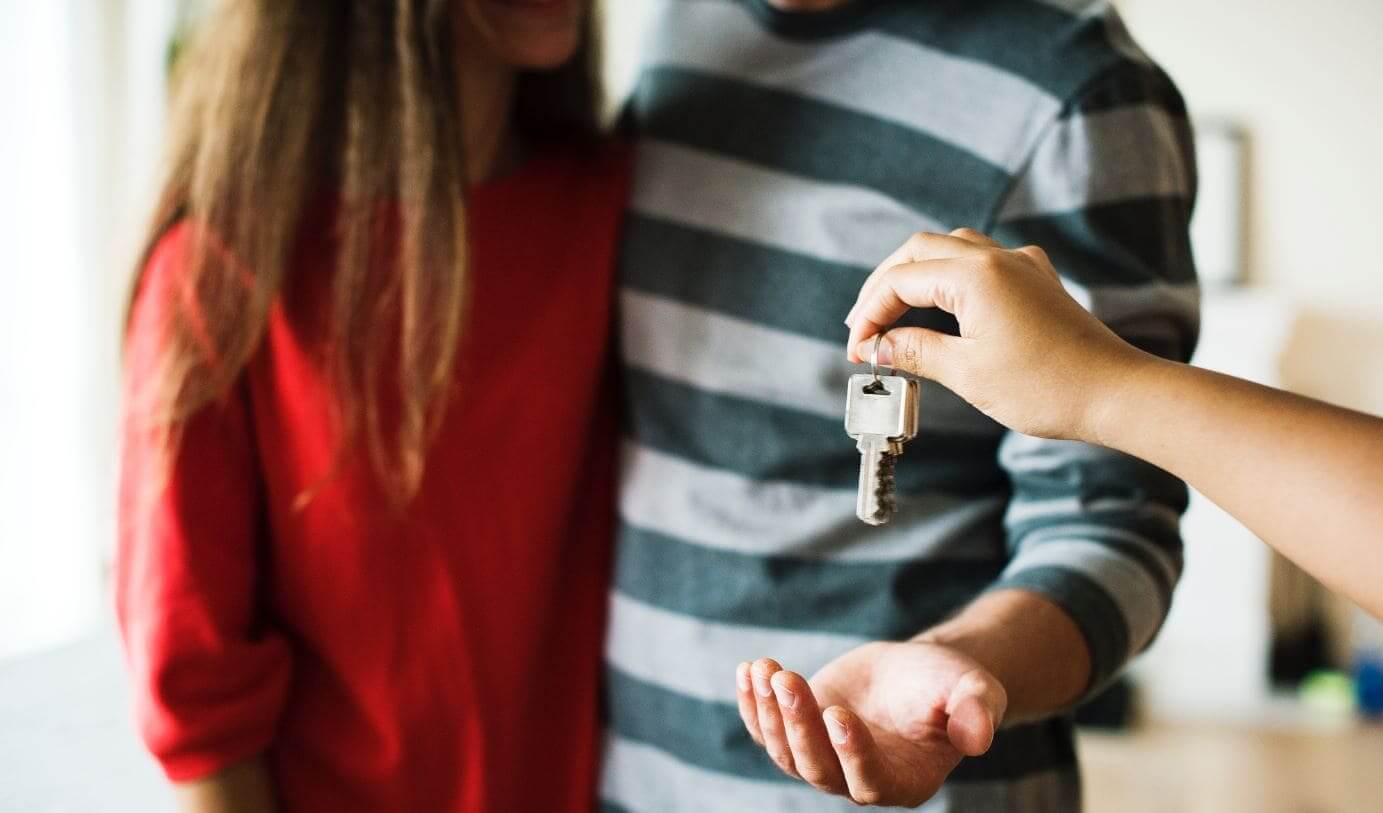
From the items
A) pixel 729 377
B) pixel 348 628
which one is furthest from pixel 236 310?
pixel 729 377

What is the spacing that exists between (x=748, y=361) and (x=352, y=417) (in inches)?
10.5

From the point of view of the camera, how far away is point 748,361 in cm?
77

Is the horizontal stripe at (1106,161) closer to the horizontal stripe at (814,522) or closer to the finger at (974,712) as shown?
the horizontal stripe at (814,522)

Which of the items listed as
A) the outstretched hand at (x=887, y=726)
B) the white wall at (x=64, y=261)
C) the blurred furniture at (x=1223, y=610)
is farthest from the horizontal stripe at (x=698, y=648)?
the blurred furniture at (x=1223, y=610)

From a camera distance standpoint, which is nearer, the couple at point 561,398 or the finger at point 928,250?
the finger at point 928,250

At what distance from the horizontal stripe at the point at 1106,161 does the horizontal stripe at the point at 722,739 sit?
1.09 feet

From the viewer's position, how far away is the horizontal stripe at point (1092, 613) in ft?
1.96

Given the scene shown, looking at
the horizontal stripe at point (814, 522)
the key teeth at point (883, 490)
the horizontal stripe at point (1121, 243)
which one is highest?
the horizontal stripe at point (1121, 243)

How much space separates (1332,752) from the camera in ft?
8.25

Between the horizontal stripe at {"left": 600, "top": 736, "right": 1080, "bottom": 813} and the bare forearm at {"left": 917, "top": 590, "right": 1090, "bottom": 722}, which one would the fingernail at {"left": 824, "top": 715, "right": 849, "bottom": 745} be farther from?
the horizontal stripe at {"left": 600, "top": 736, "right": 1080, "bottom": 813}

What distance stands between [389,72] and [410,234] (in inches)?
4.6

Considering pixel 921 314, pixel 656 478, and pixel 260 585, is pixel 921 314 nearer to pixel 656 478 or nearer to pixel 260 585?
pixel 656 478

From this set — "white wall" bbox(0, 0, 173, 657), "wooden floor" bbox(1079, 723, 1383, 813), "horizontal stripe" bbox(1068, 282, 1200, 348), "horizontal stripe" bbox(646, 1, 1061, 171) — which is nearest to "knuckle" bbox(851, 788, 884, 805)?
"horizontal stripe" bbox(1068, 282, 1200, 348)

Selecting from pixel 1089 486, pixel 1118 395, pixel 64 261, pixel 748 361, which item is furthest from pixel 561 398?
pixel 64 261
